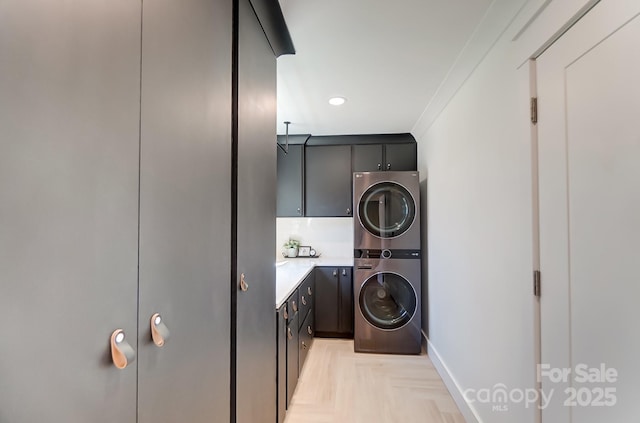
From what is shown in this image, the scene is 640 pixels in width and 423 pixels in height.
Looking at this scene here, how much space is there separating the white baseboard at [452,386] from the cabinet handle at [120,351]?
201 cm

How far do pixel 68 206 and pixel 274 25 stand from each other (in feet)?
4.51

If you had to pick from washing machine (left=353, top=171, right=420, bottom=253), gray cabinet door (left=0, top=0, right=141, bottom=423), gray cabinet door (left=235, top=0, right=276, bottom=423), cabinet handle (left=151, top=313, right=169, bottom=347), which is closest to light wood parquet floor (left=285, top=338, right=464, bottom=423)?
gray cabinet door (left=235, top=0, right=276, bottom=423)

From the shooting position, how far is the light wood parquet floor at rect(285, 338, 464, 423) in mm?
2031

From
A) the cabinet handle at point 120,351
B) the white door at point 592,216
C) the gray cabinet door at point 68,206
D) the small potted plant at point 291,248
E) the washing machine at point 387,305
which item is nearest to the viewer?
the gray cabinet door at point 68,206

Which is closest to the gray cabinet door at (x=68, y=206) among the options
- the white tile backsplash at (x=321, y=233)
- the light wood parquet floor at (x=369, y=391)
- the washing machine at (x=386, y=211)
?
the light wood parquet floor at (x=369, y=391)

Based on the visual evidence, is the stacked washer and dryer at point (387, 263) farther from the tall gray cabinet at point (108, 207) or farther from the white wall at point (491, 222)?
the tall gray cabinet at point (108, 207)

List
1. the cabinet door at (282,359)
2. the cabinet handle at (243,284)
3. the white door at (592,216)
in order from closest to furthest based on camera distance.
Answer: the white door at (592,216) < the cabinet handle at (243,284) < the cabinet door at (282,359)

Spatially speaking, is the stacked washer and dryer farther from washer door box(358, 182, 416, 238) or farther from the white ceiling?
the white ceiling

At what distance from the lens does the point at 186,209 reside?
75 centimetres

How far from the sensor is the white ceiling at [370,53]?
4.75 ft

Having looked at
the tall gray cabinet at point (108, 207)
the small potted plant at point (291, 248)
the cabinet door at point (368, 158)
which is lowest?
the small potted plant at point (291, 248)

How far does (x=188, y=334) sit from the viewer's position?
76 centimetres

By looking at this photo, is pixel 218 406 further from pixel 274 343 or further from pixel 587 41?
pixel 587 41

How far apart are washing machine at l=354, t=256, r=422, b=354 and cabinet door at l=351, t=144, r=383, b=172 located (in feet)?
3.64
